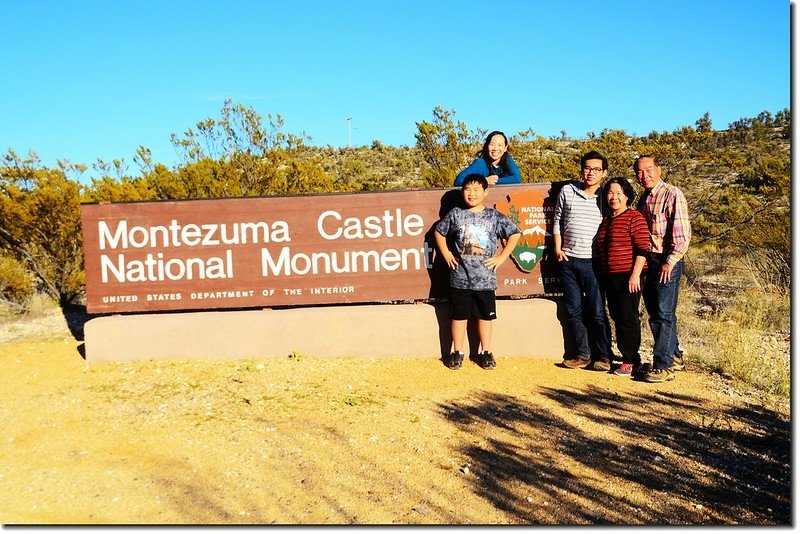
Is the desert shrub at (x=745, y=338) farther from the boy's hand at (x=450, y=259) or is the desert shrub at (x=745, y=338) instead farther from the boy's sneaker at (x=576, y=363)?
the boy's hand at (x=450, y=259)

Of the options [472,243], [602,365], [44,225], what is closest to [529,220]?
[472,243]

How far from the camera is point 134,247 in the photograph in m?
7.18

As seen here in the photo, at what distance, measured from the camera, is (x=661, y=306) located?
648 centimetres

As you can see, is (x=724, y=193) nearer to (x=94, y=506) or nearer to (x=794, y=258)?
(x=794, y=258)

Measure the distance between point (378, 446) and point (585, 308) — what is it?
10.5 ft

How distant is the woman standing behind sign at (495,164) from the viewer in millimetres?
7316

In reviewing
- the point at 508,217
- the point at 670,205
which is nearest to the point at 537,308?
the point at 508,217

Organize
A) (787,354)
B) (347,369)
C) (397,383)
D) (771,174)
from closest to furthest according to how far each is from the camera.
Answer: (397,383) < (347,369) < (787,354) < (771,174)

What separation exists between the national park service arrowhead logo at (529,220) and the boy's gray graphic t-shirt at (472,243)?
539 millimetres

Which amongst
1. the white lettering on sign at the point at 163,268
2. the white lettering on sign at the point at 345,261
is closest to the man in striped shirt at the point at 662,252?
the white lettering on sign at the point at 345,261

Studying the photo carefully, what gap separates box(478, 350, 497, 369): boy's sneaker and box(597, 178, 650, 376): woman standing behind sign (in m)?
1.21

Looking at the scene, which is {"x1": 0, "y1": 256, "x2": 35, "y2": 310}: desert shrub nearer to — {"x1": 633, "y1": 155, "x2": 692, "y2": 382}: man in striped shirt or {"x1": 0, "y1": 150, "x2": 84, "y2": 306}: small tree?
{"x1": 0, "y1": 150, "x2": 84, "y2": 306}: small tree

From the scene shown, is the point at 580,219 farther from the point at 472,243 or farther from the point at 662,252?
the point at 472,243

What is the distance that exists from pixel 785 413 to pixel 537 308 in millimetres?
Answer: 2482
